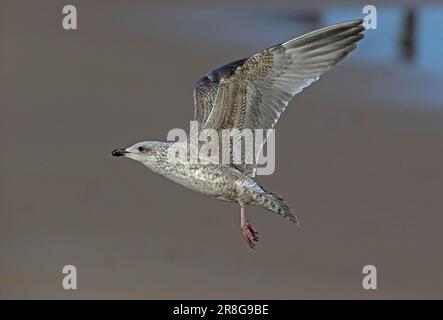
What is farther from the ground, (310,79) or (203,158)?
(310,79)

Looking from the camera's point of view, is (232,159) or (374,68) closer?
(232,159)

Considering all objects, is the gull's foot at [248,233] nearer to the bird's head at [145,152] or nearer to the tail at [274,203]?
the tail at [274,203]

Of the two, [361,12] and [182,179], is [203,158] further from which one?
[361,12]

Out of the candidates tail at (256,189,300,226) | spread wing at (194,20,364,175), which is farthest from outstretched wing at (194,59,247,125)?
tail at (256,189,300,226)

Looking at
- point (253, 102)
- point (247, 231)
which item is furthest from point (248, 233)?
point (253, 102)

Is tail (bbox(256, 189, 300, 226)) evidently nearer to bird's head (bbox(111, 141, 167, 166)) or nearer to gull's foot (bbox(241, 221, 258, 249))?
gull's foot (bbox(241, 221, 258, 249))
